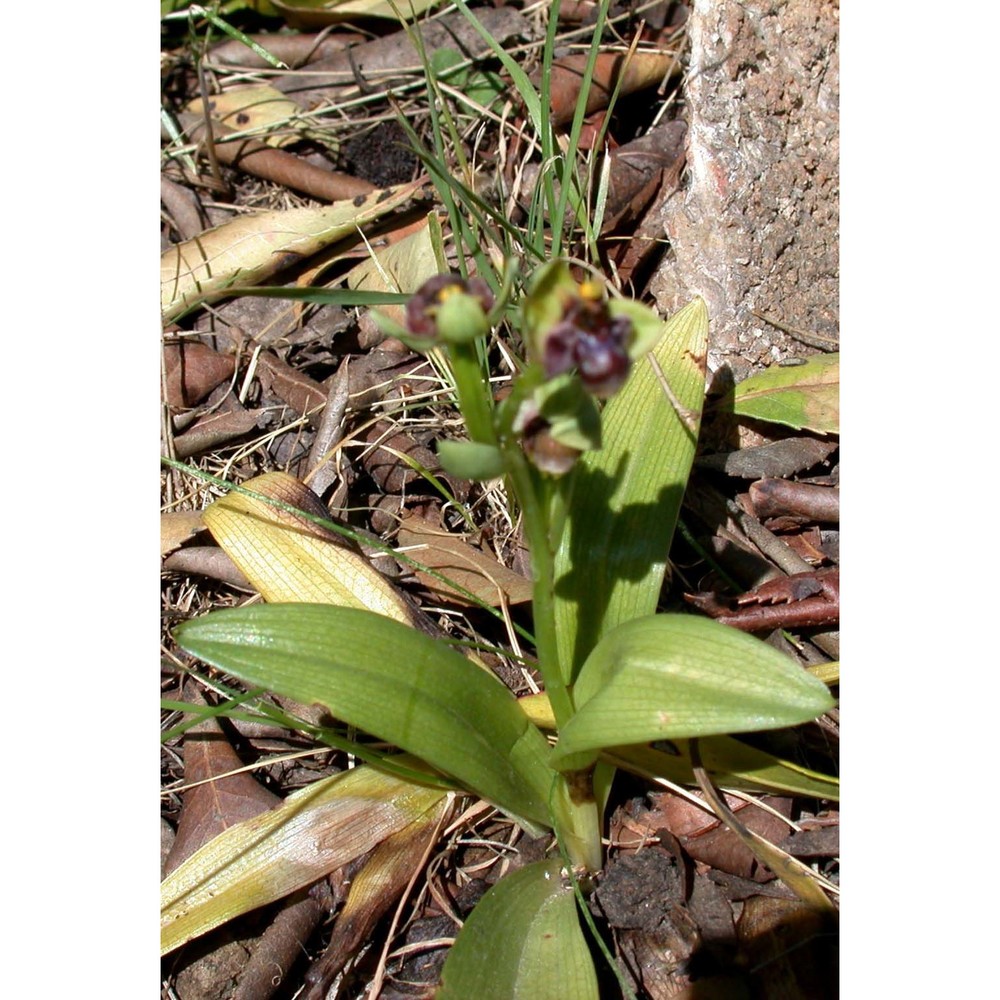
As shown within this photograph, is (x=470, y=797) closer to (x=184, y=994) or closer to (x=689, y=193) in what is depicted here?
(x=184, y=994)

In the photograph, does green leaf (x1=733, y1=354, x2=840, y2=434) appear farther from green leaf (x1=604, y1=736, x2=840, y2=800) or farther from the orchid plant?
green leaf (x1=604, y1=736, x2=840, y2=800)

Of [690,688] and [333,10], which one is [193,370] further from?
[690,688]

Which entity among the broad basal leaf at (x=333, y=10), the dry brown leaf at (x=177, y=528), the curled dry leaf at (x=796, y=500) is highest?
the broad basal leaf at (x=333, y=10)

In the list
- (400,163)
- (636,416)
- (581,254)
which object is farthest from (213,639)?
(400,163)

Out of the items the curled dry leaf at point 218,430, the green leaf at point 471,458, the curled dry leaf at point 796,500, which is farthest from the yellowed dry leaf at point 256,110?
the green leaf at point 471,458

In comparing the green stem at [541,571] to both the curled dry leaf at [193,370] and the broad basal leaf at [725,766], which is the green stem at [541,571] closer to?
the broad basal leaf at [725,766]

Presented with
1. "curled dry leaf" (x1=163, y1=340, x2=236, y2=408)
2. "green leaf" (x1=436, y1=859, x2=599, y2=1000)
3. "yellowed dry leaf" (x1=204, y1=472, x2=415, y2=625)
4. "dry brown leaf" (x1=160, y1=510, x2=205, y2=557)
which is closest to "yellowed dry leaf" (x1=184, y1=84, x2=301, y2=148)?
"curled dry leaf" (x1=163, y1=340, x2=236, y2=408)
